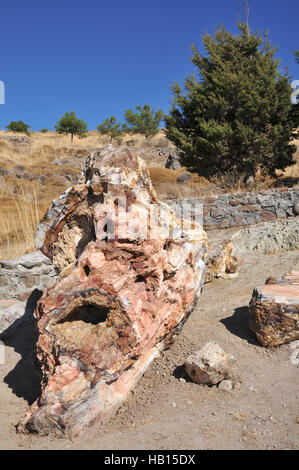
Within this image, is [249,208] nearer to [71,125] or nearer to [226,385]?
[226,385]

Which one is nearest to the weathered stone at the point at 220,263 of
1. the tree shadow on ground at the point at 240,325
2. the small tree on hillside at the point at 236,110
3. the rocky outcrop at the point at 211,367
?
the tree shadow on ground at the point at 240,325

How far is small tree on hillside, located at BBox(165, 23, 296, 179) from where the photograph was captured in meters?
10.7

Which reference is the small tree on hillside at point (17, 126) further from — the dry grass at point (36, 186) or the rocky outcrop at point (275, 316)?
the rocky outcrop at point (275, 316)

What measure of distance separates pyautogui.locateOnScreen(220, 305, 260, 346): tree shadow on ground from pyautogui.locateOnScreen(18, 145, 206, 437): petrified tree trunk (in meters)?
0.80

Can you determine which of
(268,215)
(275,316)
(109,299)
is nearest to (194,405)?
(109,299)

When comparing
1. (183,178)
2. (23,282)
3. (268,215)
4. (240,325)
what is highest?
(183,178)

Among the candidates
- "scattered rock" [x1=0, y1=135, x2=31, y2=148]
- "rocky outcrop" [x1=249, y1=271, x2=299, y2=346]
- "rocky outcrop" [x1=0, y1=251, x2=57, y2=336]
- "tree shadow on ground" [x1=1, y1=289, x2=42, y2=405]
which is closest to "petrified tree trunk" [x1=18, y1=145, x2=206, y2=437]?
"tree shadow on ground" [x1=1, y1=289, x2=42, y2=405]

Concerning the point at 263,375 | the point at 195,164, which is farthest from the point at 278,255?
the point at 195,164

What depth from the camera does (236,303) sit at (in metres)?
4.40

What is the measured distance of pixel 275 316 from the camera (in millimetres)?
3152

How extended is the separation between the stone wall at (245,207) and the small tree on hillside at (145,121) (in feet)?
95.6

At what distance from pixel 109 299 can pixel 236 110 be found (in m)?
10.1

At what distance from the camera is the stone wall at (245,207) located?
27.5 ft

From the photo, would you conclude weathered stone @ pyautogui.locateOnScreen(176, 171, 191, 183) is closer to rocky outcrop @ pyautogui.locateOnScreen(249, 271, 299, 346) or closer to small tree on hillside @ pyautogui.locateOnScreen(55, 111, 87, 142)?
rocky outcrop @ pyautogui.locateOnScreen(249, 271, 299, 346)
